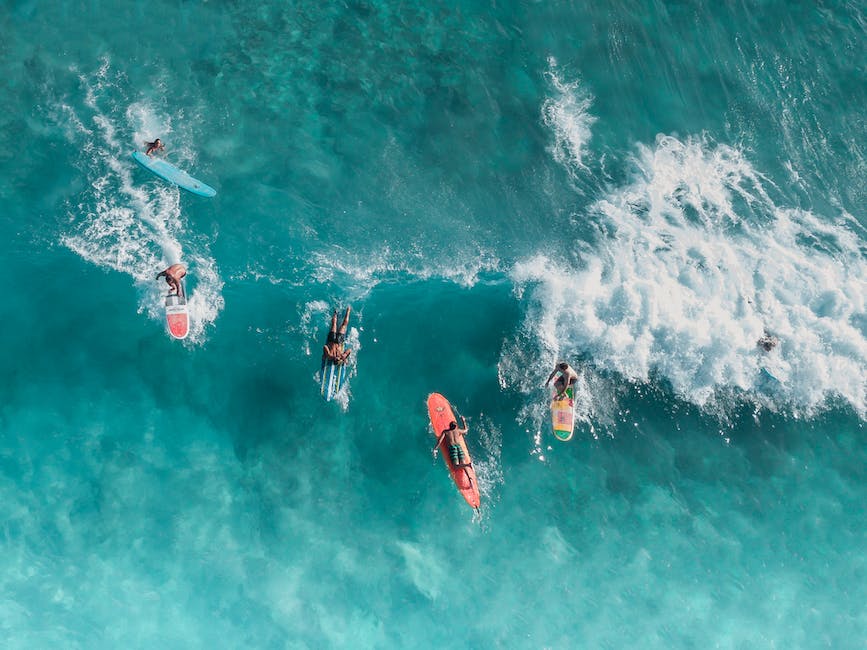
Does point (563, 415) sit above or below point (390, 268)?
below

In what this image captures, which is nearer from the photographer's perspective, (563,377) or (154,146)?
(563,377)

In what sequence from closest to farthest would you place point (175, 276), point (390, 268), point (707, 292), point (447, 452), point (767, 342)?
1. point (175, 276)
2. point (447, 452)
3. point (390, 268)
4. point (767, 342)
5. point (707, 292)

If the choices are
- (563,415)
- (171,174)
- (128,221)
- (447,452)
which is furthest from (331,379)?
(171,174)

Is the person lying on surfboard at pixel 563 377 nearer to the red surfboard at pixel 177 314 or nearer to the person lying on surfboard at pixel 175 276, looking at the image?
the red surfboard at pixel 177 314

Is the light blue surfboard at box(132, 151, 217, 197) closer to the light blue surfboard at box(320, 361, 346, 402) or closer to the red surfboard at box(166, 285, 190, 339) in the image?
the red surfboard at box(166, 285, 190, 339)

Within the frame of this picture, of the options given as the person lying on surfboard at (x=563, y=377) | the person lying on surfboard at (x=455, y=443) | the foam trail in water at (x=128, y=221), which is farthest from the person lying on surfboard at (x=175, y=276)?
the person lying on surfboard at (x=563, y=377)

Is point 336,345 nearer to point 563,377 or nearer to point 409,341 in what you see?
point 409,341

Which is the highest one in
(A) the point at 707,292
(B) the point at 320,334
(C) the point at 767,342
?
(A) the point at 707,292
